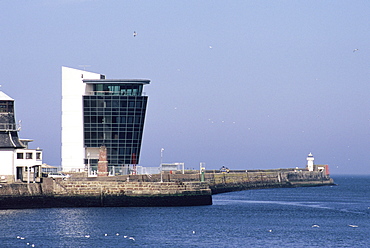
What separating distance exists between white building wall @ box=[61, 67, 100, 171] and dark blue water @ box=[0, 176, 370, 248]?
105ft

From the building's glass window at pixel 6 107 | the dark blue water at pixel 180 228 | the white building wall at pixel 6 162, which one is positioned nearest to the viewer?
the dark blue water at pixel 180 228

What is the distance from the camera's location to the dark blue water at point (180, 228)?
195ft

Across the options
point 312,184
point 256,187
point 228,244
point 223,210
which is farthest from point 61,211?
point 312,184

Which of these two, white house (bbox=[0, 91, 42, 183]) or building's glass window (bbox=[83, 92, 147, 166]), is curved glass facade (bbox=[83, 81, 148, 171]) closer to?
building's glass window (bbox=[83, 92, 147, 166])

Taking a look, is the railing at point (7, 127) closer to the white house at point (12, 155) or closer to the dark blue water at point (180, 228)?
the white house at point (12, 155)

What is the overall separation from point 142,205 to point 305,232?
19.5m

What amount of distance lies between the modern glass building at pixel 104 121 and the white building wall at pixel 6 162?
30.3 m

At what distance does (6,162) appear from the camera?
258 ft

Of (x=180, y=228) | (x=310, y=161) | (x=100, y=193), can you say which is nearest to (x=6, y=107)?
(x=100, y=193)

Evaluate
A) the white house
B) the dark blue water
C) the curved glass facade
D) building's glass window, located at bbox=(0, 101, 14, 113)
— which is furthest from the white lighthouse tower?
building's glass window, located at bbox=(0, 101, 14, 113)

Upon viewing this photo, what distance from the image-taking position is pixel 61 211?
77375 millimetres

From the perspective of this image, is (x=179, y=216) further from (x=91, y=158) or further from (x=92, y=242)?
(x=91, y=158)

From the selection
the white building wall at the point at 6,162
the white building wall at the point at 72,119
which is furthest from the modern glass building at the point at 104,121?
the white building wall at the point at 6,162

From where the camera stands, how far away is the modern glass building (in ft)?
362
